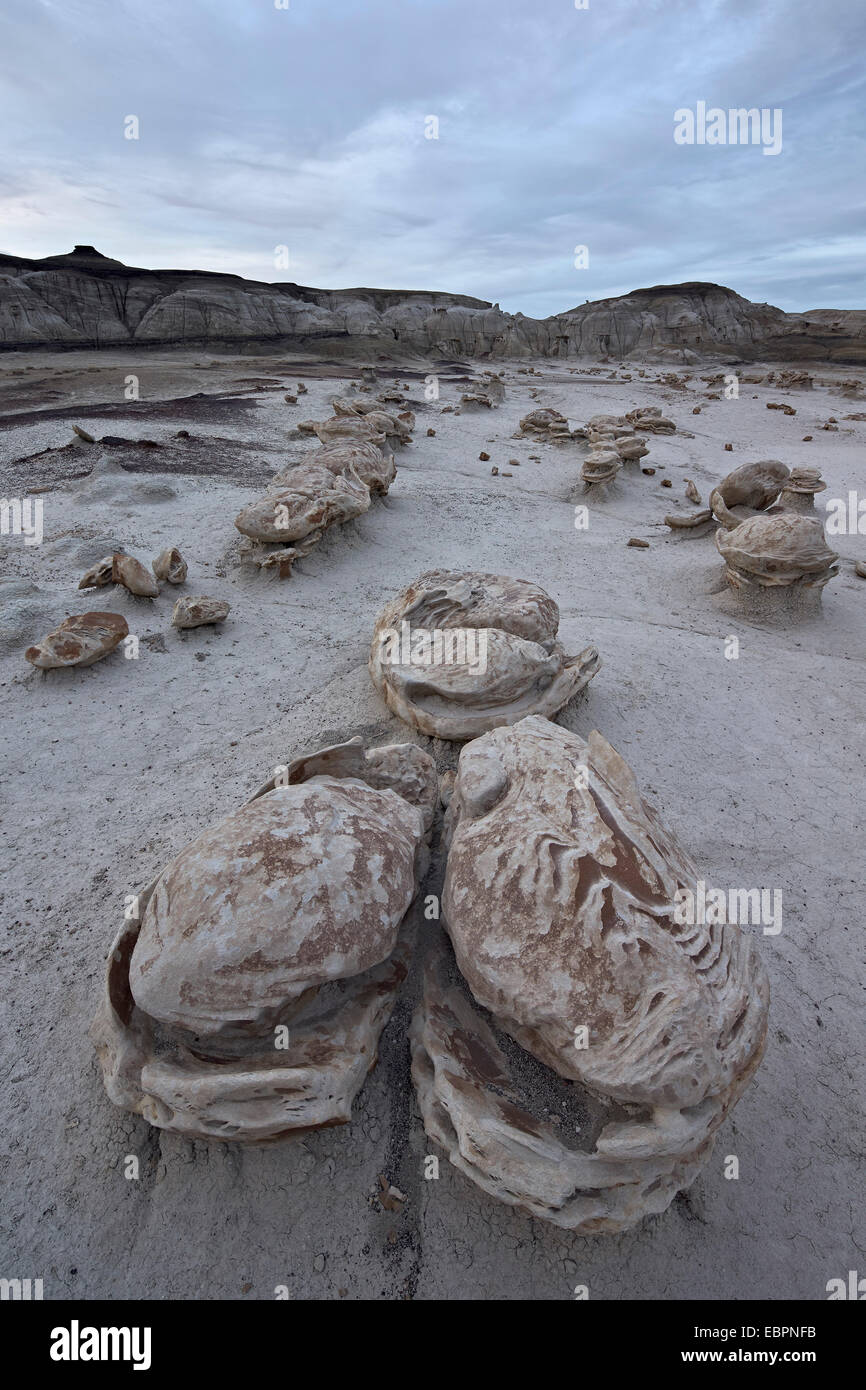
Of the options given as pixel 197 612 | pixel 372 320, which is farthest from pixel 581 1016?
pixel 372 320

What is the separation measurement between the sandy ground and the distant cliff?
23244 mm

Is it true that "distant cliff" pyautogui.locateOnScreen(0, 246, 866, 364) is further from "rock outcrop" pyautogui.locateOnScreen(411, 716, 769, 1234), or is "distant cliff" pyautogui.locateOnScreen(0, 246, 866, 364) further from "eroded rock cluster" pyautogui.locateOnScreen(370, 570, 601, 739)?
"rock outcrop" pyautogui.locateOnScreen(411, 716, 769, 1234)

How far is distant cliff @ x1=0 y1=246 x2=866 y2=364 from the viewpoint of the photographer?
2666cm

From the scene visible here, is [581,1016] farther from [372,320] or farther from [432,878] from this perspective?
[372,320]

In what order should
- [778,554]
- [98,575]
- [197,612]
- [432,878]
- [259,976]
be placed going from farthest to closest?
[778,554] → [98,575] → [197,612] → [432,878] → [259,976]

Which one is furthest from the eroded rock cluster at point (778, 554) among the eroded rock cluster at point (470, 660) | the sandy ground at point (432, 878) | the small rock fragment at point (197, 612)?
the small rock fragment at point (197, 612)

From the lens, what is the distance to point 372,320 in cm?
3209

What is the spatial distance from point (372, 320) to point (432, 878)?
35355 mm

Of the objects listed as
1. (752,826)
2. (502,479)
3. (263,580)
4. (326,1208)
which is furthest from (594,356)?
(326,1208)

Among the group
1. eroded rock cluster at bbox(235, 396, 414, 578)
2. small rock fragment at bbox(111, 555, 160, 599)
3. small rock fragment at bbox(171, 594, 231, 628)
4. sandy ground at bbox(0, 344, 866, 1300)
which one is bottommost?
sandy ground at bbox(0, 344, 866, 1300)

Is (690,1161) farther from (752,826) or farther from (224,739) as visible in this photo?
(224,739)

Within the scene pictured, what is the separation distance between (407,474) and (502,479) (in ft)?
5.04

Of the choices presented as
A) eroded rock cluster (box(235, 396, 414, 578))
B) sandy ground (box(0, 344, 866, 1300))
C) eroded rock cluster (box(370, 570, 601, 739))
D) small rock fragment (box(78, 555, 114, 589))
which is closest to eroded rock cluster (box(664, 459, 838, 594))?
sandy ground (box(0, 344, 866, 1300))

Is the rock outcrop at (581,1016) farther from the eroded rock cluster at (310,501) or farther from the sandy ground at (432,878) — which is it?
the eroded rock cluster at (310,501)
